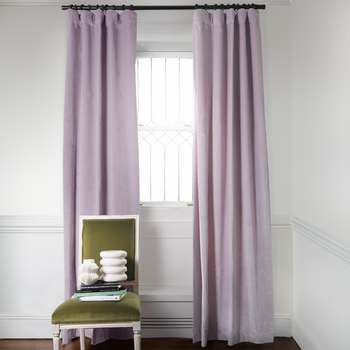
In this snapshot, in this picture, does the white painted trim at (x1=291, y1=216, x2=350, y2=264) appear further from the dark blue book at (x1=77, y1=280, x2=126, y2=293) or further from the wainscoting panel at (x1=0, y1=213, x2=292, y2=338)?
the dark blue book at (x1=77, y1=280, x2=126, y2=293)

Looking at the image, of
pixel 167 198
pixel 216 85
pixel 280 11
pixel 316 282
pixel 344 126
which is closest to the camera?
pixel 344 126

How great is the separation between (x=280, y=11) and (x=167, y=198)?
1.69 m

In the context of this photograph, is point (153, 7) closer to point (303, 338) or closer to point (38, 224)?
point (38, 224)

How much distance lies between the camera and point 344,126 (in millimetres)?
1622

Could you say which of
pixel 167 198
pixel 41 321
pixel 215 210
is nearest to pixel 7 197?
pixel 41 321

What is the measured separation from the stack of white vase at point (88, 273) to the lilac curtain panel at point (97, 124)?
1.43 feet

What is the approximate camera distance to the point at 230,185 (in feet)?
7.17

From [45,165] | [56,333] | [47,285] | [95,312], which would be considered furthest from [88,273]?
[45,165]

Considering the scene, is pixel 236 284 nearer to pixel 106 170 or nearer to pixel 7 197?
pixel 106 170

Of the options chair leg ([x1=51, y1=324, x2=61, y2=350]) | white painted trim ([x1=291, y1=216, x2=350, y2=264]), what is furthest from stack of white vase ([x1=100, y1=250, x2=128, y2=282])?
white painted trim ([x1=291, y1=216, x2=350, y2=264])

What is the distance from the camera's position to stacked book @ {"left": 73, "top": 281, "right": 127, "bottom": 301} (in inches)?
69.3

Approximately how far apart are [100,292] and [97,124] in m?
1.13

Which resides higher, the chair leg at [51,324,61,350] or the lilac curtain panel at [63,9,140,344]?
the lilac curtain panel at [63,9,140,344]

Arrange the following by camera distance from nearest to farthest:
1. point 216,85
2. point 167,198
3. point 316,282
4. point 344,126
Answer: point 344,126
point 316,282
point 216,85
point 167,198
